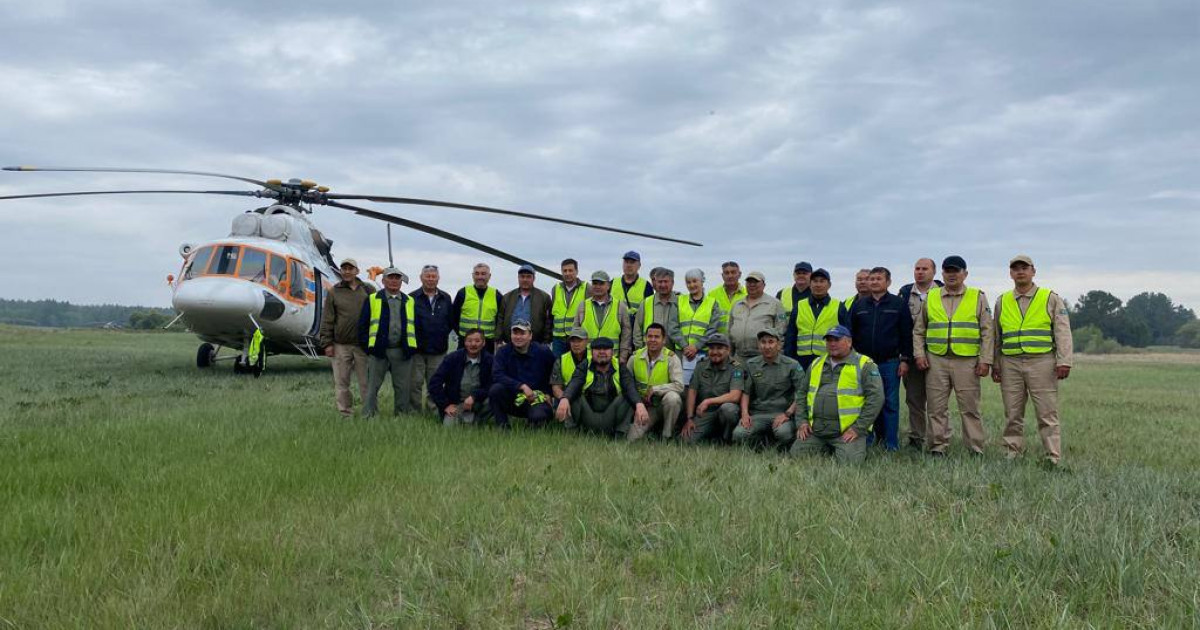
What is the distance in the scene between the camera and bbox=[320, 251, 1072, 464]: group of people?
23.9 feet

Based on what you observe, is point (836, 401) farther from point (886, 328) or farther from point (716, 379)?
point (716, 379)

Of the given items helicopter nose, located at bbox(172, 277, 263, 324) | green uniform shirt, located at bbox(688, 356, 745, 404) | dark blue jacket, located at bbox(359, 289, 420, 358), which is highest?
helicopter nose, located at bbox(172, 277, 263, 324)

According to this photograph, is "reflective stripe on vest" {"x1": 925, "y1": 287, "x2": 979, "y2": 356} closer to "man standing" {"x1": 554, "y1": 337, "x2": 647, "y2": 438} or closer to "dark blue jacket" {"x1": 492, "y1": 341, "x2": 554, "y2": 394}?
"man standing" {"x1": 554, "y1": 337, "x2": 647, "y2": 438}

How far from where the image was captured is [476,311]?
31.4ft

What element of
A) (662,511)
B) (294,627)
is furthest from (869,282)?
(294,627)

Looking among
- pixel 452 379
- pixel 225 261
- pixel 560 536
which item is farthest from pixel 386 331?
pixel 225 261

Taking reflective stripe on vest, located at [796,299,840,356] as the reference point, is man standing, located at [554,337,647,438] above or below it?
below

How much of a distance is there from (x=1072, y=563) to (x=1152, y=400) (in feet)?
47.9

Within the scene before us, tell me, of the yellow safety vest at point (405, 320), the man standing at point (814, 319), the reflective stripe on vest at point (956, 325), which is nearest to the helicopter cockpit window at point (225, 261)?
the yellow safety vest at point (405, 320)

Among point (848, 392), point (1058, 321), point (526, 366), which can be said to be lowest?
point (848, 392)

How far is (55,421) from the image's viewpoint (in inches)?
330

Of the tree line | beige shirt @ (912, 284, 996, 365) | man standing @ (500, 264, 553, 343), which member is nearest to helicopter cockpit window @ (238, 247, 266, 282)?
man standing @ (500, 264, 553, 343)

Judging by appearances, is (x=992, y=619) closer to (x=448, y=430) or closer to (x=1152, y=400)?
(x=448, y=430)

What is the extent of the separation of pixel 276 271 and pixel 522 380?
7.59 metres
